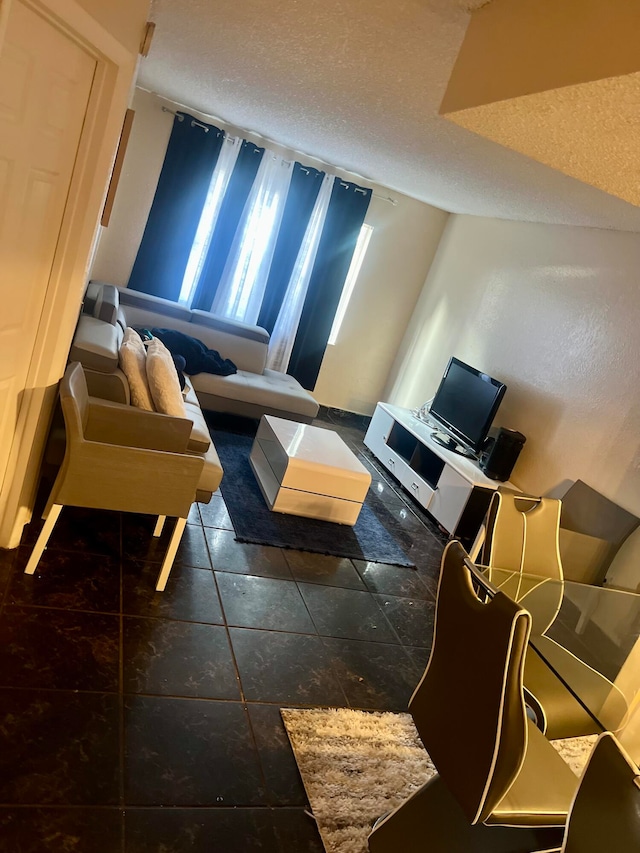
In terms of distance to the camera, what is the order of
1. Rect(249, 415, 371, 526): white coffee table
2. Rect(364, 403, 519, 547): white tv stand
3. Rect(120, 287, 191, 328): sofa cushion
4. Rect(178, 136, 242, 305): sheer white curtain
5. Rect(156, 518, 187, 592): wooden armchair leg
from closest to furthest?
Rect(156, 518, 187, 592): wooden armchair leg, Rect(249, 415, 371, 526): white coffee table, Rect(364, 403, 519, 547): white tv stand, Rect(120, 287, 191, 328): sofa cushion, Rect(178, 136, 242, 305): sheer white curtain

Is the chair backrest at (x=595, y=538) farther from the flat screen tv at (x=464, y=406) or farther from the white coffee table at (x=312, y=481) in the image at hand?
the white coffee table at (x=312, y=481)

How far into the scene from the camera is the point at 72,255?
7.89ft

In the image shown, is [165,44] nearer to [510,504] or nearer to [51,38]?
[51,38]

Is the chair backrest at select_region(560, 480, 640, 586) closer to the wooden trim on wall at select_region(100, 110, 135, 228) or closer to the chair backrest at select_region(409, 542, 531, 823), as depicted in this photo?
the chair backrest at select_region(409, 542, 531, 823)

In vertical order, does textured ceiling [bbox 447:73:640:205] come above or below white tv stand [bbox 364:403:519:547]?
above

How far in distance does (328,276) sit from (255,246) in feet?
2.63

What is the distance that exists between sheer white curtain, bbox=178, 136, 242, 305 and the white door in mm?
3899

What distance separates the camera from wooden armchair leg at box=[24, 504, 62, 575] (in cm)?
256

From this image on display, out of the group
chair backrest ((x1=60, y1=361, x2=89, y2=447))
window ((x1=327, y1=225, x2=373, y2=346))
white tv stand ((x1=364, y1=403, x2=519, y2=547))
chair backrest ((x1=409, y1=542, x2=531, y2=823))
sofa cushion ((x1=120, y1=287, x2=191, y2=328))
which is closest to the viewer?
chair backrest ((x1=409, y1=542, x2=531, y2=823))

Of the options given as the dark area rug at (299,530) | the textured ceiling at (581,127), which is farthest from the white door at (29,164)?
the dark area rug at (299,530)

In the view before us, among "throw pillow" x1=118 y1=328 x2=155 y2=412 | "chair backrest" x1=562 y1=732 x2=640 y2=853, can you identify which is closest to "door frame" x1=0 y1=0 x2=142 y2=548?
"throw pillow" x1=118 y1=328 x2=155 y2=412

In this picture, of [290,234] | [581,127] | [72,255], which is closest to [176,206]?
[290,234]

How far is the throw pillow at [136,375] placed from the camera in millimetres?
3174

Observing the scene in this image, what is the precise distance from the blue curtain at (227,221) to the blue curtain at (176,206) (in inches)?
7.8
